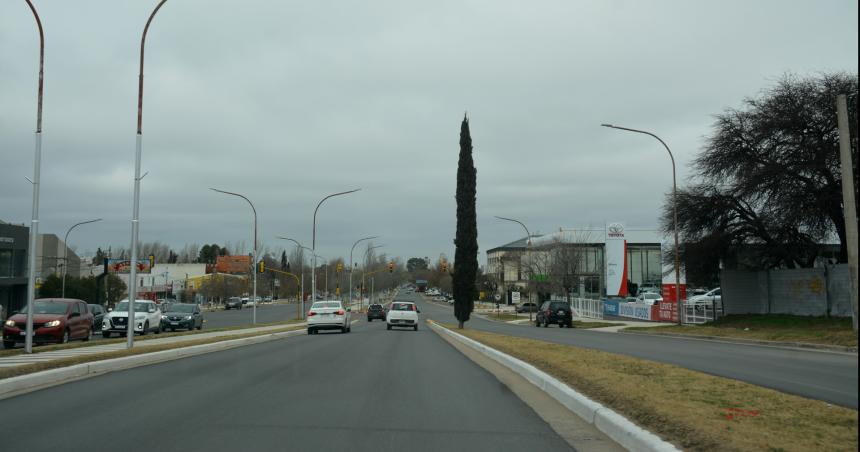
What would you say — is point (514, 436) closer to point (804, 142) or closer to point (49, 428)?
point (49, 428)

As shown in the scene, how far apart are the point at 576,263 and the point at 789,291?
34315 millimetres

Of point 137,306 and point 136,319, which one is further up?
point 137,306

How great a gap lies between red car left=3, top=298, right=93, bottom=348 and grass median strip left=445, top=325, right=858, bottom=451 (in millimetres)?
18646

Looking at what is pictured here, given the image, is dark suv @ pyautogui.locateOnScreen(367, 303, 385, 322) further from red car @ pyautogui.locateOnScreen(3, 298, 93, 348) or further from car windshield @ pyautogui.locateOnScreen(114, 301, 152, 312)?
red car @ pyautogui.locateOnScreen(3, 298, 93, 348)

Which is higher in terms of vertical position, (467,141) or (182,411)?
(467,141)

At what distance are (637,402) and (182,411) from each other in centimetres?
574

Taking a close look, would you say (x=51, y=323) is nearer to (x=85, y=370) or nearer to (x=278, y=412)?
(x=85, y=370)

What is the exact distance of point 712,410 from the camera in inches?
332

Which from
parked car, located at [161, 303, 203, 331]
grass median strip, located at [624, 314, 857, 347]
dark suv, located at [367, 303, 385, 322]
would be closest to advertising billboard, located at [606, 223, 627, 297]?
dark suv, located at [367, 303, 385, 322]

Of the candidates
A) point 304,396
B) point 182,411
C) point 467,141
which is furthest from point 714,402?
point 467,141

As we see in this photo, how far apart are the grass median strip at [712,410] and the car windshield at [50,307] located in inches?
765

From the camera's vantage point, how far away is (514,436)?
7.99m

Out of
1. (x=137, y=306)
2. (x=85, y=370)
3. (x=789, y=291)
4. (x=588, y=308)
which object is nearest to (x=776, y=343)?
(x=789, y=291)

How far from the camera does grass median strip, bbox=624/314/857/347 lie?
24562mm
